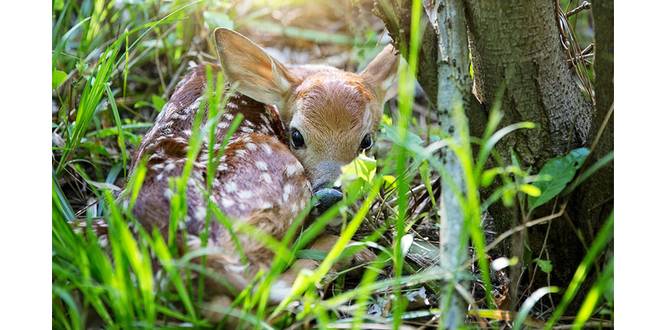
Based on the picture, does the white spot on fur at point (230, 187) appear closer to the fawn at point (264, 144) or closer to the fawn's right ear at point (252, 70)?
the fawn at point (264, 144)

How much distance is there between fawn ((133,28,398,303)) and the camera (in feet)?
8.05

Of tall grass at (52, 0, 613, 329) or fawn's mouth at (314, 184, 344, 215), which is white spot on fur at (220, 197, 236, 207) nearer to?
tall grass at (52, 0, 613, 329)

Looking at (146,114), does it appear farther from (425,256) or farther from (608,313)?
(608,313)

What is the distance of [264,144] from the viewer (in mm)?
2920

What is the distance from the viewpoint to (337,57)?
4.90 meters

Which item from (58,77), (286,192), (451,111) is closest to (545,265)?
(451,111)

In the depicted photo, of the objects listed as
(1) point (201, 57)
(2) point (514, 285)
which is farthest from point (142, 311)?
(1) point (201, 57)

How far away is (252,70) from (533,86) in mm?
1182

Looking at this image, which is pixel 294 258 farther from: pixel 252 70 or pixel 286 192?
pixel 252 70

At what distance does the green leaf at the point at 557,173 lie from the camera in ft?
7.78

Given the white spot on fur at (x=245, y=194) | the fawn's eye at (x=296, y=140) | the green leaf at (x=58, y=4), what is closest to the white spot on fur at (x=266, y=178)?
the white spot on fur at (x=245, y=194)

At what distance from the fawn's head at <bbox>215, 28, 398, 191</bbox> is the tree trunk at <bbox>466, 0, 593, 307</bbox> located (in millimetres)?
665

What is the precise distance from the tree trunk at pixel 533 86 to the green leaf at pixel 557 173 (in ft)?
0.39
